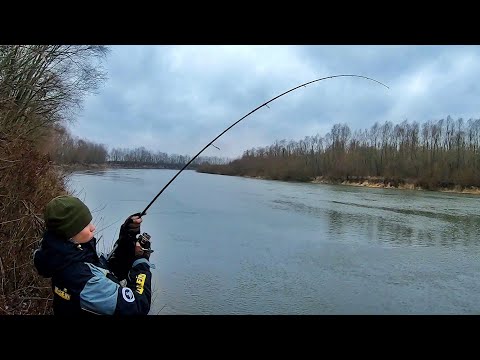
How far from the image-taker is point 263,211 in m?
14.2

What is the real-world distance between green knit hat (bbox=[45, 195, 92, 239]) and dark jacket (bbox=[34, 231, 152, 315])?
3cm

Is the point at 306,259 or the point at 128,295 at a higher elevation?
the point at 128,295

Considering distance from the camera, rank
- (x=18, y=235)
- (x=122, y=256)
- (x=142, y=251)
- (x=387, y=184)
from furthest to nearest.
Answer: (x=387, y=184)
(x=18, y=235)
(x=122, y=256)
(x=142, y=251)

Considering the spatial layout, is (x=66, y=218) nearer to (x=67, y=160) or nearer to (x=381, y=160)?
(x=67, y=160)

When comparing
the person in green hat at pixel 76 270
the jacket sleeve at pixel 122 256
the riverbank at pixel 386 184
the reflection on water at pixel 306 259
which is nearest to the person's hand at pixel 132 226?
the jacket sleeve at pixel 122 256

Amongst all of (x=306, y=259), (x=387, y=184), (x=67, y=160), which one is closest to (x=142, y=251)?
(x=306, y=259)

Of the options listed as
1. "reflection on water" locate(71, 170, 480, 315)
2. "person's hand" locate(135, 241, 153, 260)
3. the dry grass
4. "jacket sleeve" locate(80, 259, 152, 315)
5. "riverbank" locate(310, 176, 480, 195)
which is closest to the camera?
"jacket sleeve" locate(80, 259, 152, 315)

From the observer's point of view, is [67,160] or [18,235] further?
[67,160]

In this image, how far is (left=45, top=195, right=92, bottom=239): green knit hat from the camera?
1.11 m

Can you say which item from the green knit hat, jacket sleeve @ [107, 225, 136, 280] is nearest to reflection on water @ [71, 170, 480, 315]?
jacket sleeve @ [107, 225, 136, 280]

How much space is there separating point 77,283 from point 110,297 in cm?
9

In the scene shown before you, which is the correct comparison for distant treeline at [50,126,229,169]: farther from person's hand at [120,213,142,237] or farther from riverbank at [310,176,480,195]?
riverbank at [310,176,480,195]

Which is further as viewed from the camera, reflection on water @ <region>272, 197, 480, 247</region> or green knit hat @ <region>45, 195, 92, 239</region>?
reflection on water @ <region>272, 197, 480, 247</region>

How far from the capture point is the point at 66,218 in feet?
3.63
